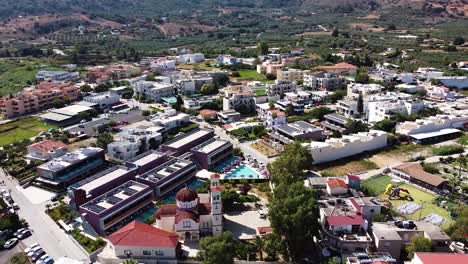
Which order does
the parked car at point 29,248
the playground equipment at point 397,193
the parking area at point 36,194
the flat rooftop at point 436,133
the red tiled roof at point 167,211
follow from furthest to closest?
the flat rooftop at point 436,133 < the parking area at point 36,194 < the playground equipment at point 397,193 < the red tiled roof at point 167,211 < the parked car at point 29,248

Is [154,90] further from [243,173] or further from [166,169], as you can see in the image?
[166,169]

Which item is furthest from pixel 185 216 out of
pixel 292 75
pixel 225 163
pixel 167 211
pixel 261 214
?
pixel 292 75

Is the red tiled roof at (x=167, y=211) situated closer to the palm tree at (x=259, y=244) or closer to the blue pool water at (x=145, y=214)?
the blue pool water at (x=145, y=214)

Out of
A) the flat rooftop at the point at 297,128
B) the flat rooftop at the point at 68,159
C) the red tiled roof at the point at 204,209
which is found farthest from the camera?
the flat rooftop at the point at 297,128

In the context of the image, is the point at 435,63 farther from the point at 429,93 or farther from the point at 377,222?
the point at 377,222

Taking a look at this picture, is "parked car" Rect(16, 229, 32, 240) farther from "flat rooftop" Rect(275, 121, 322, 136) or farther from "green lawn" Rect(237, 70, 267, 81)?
"green lawn" Rect(237, 70, 267, 81)

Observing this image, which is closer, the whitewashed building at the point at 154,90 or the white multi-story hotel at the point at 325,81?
the whitewashed building at the point at 154,90

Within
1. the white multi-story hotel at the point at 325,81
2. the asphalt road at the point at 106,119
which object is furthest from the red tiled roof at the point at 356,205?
the white multi-story hotel at the point at 325,81
